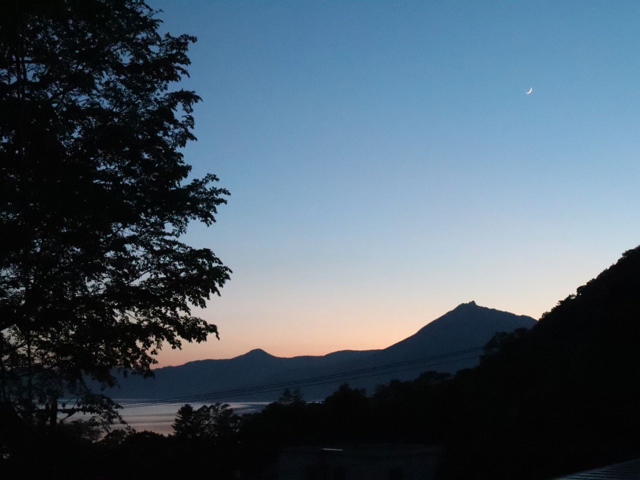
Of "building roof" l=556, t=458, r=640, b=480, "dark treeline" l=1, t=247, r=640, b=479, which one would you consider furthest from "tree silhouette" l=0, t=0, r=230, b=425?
"dark treeline" l=1, t=247, r=640, b=479

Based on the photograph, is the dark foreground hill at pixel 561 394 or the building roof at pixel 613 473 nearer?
the building roof at pixel 613 473

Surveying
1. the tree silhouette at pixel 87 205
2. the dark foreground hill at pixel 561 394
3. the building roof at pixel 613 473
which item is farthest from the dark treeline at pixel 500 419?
the building roof at pixel 613 473

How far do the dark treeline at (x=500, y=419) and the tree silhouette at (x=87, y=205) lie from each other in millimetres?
15403

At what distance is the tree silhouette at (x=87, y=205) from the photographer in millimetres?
15320

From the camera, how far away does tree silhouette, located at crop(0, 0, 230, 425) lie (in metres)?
15.3

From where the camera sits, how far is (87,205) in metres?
15.2

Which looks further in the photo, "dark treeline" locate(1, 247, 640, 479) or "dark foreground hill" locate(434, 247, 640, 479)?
"dark foreground hill" locate(434, 247, 640, 479)

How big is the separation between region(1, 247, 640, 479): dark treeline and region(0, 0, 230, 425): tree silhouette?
50.5 ft

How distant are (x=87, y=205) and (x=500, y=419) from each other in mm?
46596

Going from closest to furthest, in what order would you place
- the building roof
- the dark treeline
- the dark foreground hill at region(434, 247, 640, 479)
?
the building roof, the dark treeline, the dark foreground hill at region(434, 247, 640, 479)

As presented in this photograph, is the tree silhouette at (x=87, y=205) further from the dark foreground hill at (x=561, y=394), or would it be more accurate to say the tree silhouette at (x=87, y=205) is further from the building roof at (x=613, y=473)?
the dark foreground hill at (x=561, y=394)

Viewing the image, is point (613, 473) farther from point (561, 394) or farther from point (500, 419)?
point (561, 394)

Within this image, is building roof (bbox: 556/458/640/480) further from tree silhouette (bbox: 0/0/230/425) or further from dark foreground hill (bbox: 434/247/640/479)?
dark foreground hill (bbox: 434/247/640/479)

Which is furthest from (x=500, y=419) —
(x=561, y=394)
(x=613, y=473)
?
(x=613, y=473)
